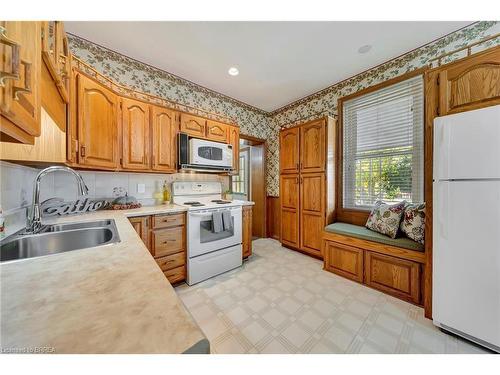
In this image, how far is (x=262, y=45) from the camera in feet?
6.72

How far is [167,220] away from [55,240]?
35.1 inches

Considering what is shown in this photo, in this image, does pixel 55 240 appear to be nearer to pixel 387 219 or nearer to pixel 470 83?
pixel 387 219

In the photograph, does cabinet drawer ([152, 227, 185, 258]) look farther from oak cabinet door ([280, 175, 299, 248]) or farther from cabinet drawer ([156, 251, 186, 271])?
oak cabinet door ([280, 175, 299, 248])

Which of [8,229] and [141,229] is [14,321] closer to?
[8,229]

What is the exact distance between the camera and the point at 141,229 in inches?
72.2

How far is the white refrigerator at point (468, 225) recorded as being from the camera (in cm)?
125

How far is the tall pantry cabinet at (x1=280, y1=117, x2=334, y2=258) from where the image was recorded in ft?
8.99

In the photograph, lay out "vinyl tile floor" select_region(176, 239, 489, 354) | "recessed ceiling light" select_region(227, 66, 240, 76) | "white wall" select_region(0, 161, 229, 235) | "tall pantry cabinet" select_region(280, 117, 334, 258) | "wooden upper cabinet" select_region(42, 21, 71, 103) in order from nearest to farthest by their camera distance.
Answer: "wooden upper cabinet" select_region(42, 21, 71, 103)
"white wall" select_region(0, 161, 229, 235)
"vinyl tile floor" select_region(176, 239, 489, 354)
"recessed ceiling light" select_region(227, 66, 240, 76)
"tall pantry cabinet" select_region(280, 117, 334, 258)

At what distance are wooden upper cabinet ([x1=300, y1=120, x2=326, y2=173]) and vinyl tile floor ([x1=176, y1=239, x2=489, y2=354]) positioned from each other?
4.95ft

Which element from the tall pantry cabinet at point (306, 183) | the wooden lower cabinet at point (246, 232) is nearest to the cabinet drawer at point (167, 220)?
the wooden lower cabinet at point (246, 232)

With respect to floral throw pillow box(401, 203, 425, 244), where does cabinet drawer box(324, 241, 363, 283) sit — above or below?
below

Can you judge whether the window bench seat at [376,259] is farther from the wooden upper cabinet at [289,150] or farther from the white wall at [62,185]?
the white wall at [62,185]

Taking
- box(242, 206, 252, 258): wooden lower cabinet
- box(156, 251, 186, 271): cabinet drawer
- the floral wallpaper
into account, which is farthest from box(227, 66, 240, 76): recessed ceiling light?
box(156, 251, 186, 271): cabinet drawer
